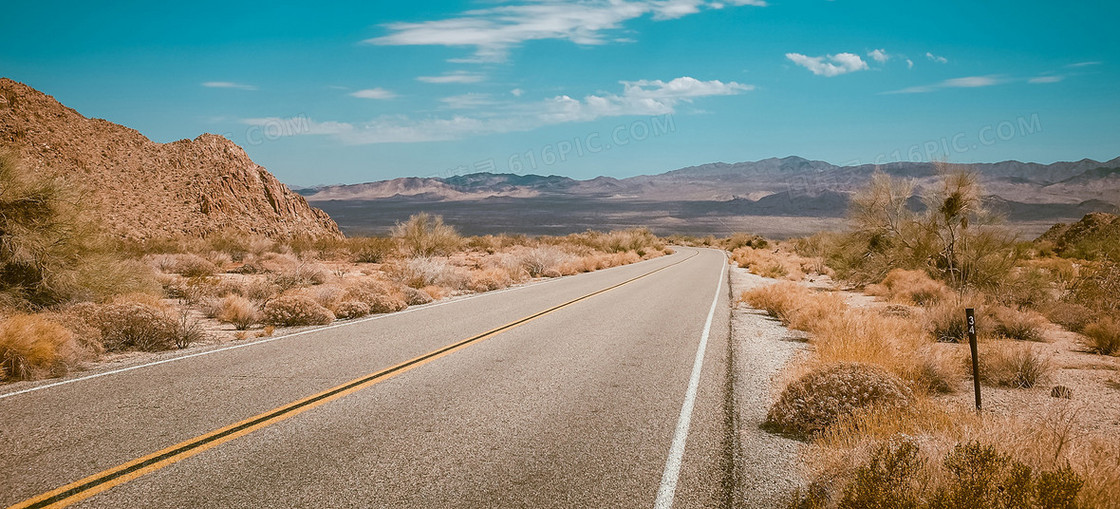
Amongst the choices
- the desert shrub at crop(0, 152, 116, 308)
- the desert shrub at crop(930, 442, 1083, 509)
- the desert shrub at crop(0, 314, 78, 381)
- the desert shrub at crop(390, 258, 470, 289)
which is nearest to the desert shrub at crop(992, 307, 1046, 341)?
the desert shrub at crop(930, 442, 1083, 509)

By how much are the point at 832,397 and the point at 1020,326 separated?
26.9ft

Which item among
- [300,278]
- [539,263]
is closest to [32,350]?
[300,278]

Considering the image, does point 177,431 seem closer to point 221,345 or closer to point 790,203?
point 221,345

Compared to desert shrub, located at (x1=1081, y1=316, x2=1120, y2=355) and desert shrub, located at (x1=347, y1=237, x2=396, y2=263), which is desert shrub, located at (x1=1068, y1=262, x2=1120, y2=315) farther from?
desert shrub, located at (x1=347, y1=237, x2=396, y2=263)

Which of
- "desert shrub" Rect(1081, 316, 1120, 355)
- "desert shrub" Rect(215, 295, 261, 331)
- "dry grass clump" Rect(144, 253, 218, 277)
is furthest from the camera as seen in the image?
"dry grass clump" Rect(144, 253, 218, 277)

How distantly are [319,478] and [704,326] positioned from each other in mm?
9344

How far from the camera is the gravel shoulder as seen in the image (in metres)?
4.16

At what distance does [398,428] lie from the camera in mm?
5254

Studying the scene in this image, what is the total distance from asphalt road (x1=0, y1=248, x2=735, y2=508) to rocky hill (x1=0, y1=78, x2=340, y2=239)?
2978 cm

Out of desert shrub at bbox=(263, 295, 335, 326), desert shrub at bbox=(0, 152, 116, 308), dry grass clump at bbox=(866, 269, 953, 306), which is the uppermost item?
desert shrub at bbox=(0, 152, 116, 308)

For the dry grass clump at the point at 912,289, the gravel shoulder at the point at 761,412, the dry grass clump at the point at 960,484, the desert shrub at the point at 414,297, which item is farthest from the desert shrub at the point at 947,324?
the desert shrub at the point at 414,297

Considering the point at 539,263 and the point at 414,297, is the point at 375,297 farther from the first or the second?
the point at 539,263

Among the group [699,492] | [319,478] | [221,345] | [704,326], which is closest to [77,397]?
Result: [221,345]

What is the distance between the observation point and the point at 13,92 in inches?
1385
